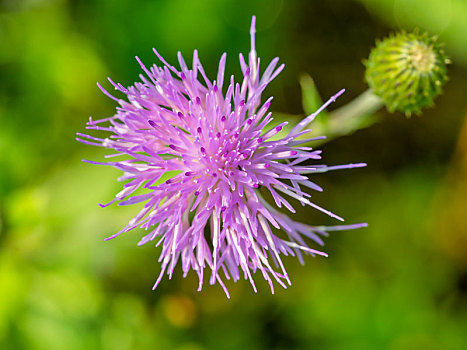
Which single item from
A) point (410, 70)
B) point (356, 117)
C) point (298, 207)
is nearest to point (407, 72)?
point (410, 70)

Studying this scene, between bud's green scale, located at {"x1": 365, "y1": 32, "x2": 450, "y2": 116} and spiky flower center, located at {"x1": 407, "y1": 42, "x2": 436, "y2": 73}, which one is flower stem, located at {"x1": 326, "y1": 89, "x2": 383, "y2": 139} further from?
spiky flower center, located at {"x1": 407, "y1": 42, "x2": 436, "y2": 73}

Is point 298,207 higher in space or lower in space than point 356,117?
lower

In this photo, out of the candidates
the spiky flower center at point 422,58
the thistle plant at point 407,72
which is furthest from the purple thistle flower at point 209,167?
the spiky flower center at point 422,58

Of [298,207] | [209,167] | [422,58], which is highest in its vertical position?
[422,58]

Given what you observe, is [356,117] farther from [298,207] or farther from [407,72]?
[298,207]

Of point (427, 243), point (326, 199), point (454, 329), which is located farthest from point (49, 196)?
point (454, 329)
